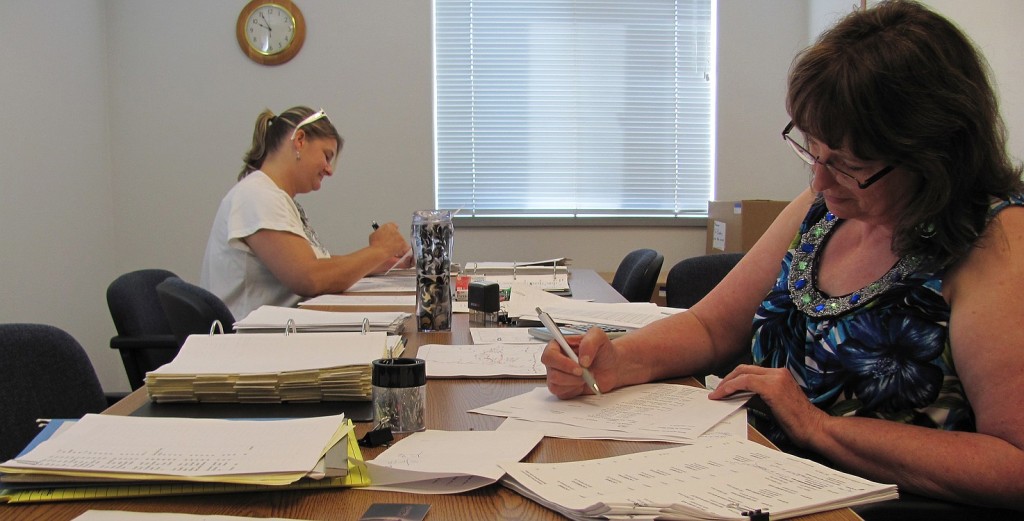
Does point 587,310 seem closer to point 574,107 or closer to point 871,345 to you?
point 871,345

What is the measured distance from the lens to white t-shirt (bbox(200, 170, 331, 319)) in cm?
257

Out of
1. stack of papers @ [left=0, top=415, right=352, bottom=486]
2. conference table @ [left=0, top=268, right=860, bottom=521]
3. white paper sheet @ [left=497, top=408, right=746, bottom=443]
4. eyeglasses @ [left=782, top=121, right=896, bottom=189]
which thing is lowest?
white paper sheet @ [left=497, top=408, right=746, bottom=443]

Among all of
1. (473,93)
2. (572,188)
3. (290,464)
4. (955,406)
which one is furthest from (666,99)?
(290,464)

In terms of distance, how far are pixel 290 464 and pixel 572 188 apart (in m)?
3.78

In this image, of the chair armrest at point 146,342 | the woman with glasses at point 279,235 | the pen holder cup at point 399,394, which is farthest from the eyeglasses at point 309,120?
Result: the pen holder cup at point 399,394

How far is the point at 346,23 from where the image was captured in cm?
428

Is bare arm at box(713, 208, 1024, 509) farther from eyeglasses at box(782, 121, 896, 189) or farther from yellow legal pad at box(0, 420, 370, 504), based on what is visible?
yellow legal pad at box(0, 420, 370, 504)

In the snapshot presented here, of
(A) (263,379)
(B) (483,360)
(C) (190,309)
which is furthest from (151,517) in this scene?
(C) (190,309)

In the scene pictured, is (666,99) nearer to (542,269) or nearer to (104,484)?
(542,269)

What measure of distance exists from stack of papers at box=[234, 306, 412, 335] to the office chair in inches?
32.2

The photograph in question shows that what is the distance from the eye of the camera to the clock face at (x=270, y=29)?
4.23 m

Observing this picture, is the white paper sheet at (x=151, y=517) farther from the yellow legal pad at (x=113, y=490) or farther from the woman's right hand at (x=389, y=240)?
the woman's right hand at (x=389, y=240)

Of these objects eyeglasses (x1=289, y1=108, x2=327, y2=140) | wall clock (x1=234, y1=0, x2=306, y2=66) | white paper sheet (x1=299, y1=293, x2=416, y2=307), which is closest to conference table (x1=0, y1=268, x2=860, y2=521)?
white paper sheet (x1=299, y1=293, x2=416, y2=307)

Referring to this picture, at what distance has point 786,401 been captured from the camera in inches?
44.6
